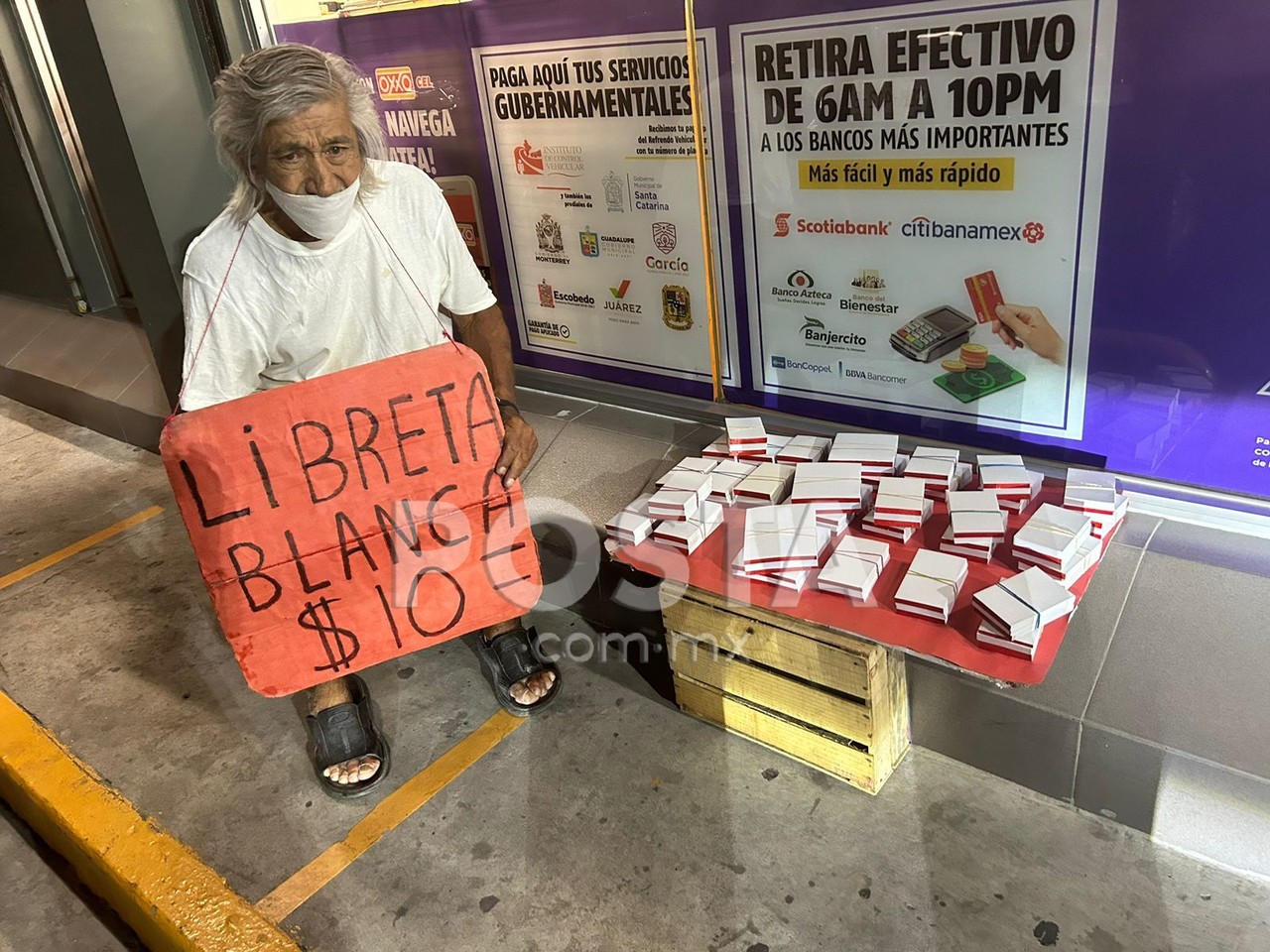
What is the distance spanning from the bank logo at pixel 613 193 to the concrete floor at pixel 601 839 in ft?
3.57

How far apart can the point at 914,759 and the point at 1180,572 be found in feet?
3.04

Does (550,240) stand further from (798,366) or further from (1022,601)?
(1022,601)

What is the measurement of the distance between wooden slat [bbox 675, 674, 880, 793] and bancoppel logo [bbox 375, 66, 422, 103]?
2.89m

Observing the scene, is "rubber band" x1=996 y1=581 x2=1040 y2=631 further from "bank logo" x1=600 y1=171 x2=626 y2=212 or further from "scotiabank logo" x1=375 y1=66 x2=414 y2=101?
"scotiabank logo" x1=375 y1=66 x2=414 y2=101

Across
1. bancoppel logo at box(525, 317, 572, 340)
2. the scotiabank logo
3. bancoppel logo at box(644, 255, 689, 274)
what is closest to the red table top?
bancoppel logo at box(644, 255, 689, 274)

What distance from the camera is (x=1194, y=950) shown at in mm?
2113

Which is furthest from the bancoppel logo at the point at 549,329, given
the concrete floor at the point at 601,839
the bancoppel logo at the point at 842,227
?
the bancoppel logo at the point at 842,227

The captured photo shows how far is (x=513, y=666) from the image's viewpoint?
3139mm

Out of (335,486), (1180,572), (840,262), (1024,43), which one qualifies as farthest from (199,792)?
(1024,43)

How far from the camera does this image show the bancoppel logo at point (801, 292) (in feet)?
10.7

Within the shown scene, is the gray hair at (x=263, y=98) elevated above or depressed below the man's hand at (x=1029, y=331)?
above

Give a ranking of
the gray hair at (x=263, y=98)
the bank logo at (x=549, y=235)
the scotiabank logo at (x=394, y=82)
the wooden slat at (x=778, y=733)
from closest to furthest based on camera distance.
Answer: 1. the gray hair at (x=263, y=98)
2. the wooden slat at (x=778, y=733)
3. the bank logo at (x=549, y=235)
4. the scotiabank logo at (x=394, y=82)

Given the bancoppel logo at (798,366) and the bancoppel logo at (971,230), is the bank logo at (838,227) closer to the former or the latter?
the bancoppel logo at (971,230)

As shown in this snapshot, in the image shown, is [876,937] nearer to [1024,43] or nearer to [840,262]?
[840,262]
